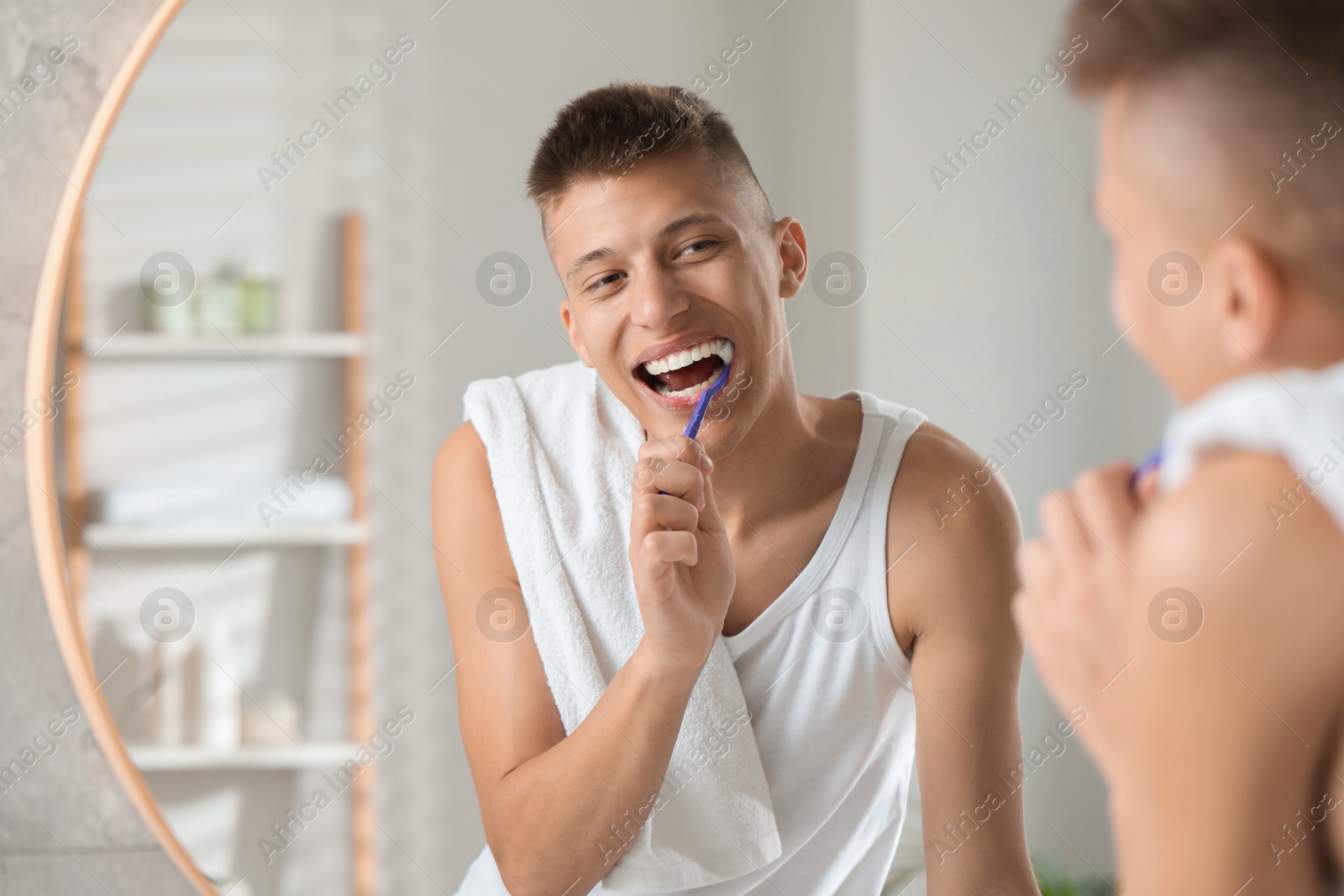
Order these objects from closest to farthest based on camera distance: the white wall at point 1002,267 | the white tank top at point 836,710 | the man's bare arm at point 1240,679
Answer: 1. the man's bare arm at point 1240,679
2. the white wall at point 1002,267
3. the white tank top at point 836,710

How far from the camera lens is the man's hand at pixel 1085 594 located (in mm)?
365

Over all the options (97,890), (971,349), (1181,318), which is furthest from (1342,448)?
(97,890)

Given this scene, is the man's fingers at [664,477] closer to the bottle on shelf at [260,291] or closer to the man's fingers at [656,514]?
the man's fingers at [656,514]

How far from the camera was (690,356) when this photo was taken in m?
0.65

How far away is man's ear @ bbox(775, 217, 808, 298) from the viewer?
0.67 m

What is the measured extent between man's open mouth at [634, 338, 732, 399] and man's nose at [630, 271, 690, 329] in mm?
28

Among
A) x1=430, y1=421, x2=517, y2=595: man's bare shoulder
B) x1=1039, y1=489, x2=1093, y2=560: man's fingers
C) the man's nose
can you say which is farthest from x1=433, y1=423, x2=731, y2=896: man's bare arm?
x1=1039, y1=489, x2=1093, y2=560: man's fingers

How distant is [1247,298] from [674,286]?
14.7 inches

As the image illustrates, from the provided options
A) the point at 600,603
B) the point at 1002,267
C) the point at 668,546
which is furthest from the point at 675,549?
the point at 1002,267

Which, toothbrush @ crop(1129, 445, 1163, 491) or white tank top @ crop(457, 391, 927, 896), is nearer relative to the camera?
toothbrush @ crop(1129, 445, 1163, 491)

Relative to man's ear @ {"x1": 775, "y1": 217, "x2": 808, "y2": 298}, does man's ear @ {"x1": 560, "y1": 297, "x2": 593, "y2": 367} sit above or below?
above

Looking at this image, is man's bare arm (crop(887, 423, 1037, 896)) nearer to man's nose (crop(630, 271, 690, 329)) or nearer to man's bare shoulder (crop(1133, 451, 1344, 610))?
man's nose (crop(630, 271, 690, 329))

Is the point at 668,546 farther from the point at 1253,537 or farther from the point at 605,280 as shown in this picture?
the point at 1253,537

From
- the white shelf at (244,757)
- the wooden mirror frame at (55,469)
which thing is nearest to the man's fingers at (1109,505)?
the white shelf at (244,757)
